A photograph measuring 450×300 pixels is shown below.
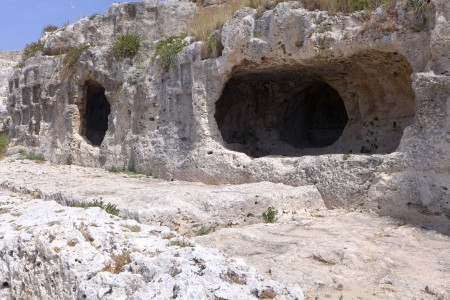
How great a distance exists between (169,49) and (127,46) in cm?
154

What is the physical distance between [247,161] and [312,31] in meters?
2.33

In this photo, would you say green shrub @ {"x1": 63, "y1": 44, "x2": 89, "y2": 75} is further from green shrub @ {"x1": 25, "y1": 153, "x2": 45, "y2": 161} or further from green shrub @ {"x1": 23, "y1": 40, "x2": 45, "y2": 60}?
green shrub @ {"x1": 25, "y1": 153, "x2": 45, "y2": 161}

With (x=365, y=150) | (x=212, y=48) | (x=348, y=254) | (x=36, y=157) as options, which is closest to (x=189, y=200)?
(x=348, y=254)

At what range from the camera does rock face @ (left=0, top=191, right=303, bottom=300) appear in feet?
9.38

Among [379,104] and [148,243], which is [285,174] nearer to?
[379,104]

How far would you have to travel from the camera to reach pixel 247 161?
8.10m

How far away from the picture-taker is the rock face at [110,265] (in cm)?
286

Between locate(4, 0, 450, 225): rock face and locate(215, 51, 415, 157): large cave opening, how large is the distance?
0.03 m

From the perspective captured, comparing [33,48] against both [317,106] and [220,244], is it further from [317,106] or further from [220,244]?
[220,244]

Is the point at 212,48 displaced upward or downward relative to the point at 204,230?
upward

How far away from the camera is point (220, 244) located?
523 centimetres

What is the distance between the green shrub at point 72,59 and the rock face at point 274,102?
19 centimetres

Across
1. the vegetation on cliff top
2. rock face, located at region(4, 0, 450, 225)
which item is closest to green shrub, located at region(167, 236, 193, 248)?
rock face, located at region(4, 0, 450, 225)

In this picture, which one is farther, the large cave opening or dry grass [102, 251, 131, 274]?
the large cave opening
